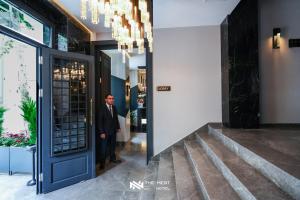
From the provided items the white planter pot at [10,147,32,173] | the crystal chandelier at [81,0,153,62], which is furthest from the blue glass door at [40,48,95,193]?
the crystal chandelier at [81,0,153,62]

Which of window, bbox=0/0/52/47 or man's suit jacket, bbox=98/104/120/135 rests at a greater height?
window, bbox=0/0/52/47

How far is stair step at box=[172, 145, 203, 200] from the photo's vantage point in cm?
201

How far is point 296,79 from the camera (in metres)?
3.71

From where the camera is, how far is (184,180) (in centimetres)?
236

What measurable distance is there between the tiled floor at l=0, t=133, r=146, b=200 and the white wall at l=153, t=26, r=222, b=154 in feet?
2.51

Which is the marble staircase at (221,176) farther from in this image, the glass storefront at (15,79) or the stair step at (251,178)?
the glass storefront at (15,79)

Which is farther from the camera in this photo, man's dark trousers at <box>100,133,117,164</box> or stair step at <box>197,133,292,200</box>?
man's dark trousers at <box>100,133,117,164</box>

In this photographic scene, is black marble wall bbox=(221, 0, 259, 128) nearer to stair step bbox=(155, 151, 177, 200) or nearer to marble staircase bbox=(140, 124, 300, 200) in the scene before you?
marble staircase bbox=(140, 124, 300, 200)

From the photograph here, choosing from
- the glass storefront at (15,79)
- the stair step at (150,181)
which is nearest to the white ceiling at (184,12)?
the glass storefront at (15,79)

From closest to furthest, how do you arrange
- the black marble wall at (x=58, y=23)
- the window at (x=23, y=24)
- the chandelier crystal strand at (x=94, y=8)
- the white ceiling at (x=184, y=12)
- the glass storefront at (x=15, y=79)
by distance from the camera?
the chandelier crystal strand at (x=94, y=8), the window at (x=23, y=24), the black marble wall at (x=58, y=23), the white ceiling at (x=184, y=12), the glass storefront at (x=15, y=79)

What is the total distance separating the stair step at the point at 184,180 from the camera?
201 cm

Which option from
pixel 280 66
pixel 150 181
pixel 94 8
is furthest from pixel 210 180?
pixel 280 66

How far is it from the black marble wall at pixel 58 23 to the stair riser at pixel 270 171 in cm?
311

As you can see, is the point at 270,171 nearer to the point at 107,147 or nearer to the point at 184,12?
the point at 184,12
